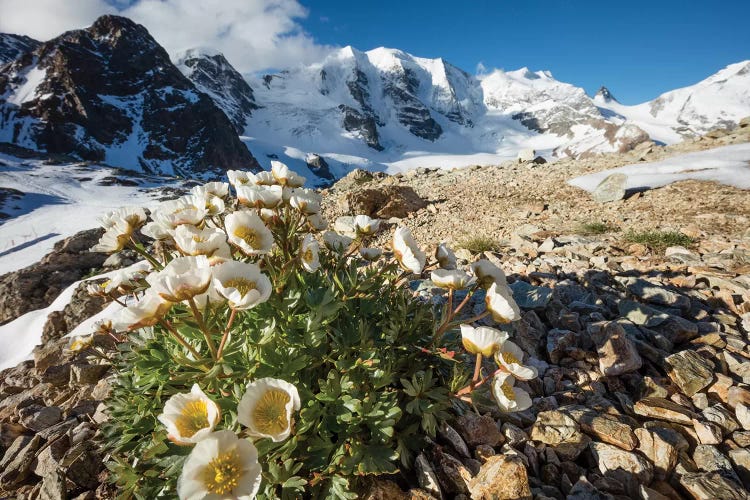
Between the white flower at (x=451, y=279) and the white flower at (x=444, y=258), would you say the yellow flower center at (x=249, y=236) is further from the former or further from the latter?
the white flower at (x=444, y=258)

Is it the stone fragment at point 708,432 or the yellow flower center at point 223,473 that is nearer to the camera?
the yellow flower center at point 223,473

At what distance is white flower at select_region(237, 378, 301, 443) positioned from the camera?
1.51m

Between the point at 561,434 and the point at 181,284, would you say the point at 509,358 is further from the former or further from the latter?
the point at 181,284

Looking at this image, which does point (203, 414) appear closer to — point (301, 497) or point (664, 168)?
point (301, 497)

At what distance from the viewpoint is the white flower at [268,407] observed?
151 cm

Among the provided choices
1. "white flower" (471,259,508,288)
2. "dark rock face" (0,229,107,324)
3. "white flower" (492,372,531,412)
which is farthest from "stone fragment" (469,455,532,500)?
"dark rock face" (0,229,107,324)

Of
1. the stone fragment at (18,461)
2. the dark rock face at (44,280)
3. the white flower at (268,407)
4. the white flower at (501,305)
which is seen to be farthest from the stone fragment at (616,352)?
the dark rock face at (44,280)

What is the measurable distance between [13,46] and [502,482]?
19755cm

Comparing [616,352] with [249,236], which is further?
[616,352]

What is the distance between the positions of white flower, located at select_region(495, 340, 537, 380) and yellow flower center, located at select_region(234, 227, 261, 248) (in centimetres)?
140

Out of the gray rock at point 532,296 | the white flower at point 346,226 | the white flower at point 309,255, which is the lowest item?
the gray rock at point 532,296

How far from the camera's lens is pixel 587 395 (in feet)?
8.85

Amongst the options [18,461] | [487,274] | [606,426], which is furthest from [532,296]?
[18,461]

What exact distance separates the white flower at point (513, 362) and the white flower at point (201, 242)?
154 centimetres
